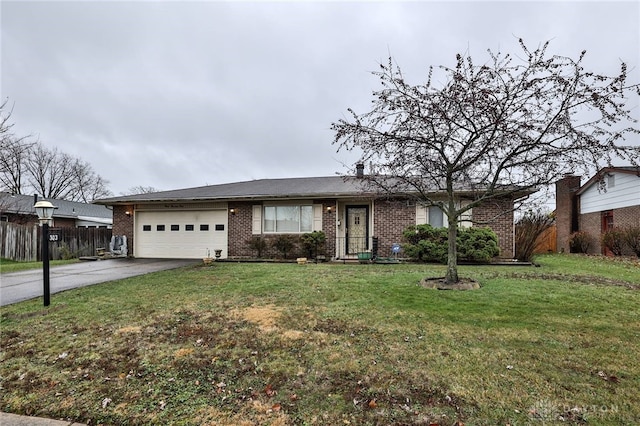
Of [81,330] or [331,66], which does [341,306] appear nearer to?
[81,330]

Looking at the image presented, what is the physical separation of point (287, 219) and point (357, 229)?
2.86 m

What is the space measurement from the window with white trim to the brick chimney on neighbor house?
605 inches

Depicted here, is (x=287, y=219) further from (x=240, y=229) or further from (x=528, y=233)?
(x=528, y=233)

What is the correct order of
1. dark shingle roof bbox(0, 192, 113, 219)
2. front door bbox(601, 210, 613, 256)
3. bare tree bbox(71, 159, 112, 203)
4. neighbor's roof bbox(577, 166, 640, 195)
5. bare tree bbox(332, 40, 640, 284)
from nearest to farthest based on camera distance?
bare tree bbox(332, 40, 640, 284) < neighbor's roof bbox(577, 166, 640, 195) < front door bbox(601, 210, 613, 256) < dark shingle roof bbox(0, 192, 113, 219) < bare tree bbox(71, 159, 112, 203)

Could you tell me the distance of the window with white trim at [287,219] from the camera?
1280 centimetres

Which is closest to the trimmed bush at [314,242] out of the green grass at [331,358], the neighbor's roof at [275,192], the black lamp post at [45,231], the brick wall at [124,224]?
the neighbor's roof at [275,192]

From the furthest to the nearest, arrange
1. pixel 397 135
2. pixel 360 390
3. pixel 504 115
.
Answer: pixel 397 135 → pixel 504 115 → pixel 360 390

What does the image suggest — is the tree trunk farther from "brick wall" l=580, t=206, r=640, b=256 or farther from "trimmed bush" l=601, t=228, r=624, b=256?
"brick wall" l=580, t=206, r=640, b=256

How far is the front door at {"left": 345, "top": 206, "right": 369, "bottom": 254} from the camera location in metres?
12.7

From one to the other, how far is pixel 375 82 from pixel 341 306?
4.50 metres

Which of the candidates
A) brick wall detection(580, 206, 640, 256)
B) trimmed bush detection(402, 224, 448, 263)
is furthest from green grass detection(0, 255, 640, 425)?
brick wall detection(580, 206, 640, 256)

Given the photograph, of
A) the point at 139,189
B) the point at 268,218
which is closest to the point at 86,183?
the point at 139,189

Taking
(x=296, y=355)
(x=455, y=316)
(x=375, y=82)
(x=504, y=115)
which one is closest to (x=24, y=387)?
(x=296, y=355)

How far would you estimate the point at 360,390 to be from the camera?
2.71 meters
